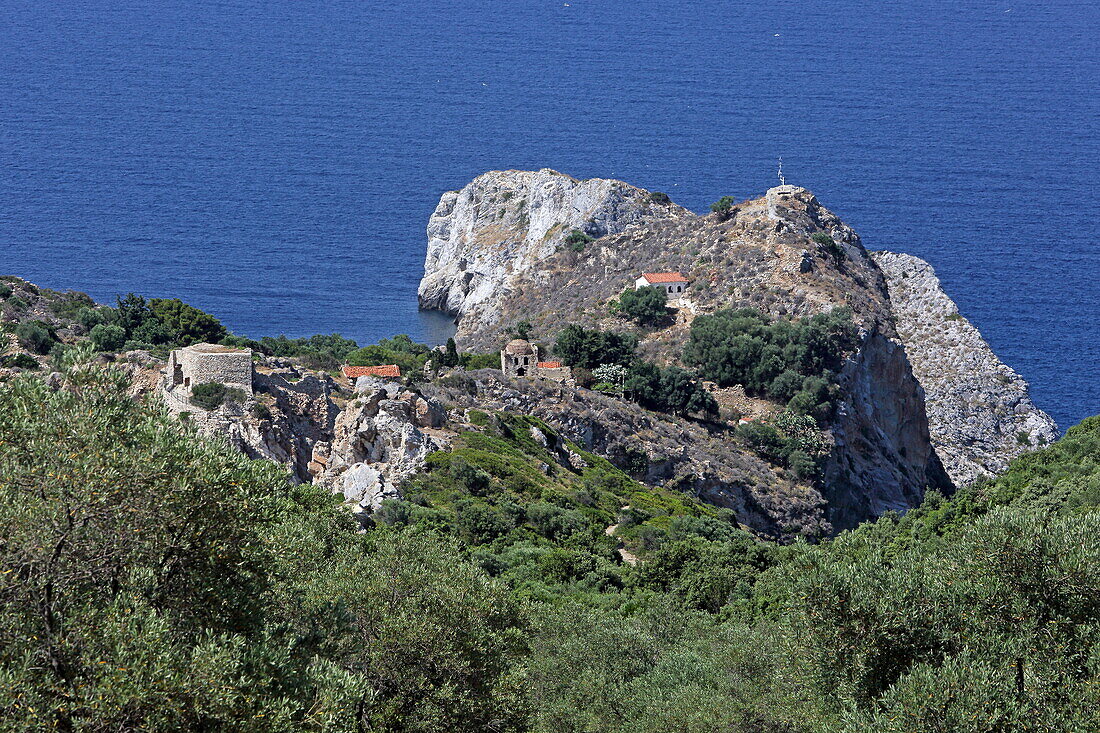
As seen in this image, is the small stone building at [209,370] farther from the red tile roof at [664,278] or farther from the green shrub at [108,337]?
the red tile roof at [664,278]

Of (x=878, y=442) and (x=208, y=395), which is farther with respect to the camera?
(x=878, y=442)

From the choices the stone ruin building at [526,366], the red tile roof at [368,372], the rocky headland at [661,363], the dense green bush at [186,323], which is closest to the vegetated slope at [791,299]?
the rocky headland at [661,363]

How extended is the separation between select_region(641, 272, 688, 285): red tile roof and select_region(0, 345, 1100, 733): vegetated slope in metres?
71.5

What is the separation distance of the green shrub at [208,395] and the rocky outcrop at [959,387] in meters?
71.7

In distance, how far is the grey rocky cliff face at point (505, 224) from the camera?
5246 inches

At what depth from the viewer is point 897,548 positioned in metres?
45.6

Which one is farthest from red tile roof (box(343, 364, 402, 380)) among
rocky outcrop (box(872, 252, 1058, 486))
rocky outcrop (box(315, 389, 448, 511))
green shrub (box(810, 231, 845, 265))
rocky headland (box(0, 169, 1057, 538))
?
rocky outcrop (box(872, 252, 1058, 486))

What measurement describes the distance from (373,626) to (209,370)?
95.6 ft

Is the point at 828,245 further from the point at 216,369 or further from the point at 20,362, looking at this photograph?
the point at 20,362

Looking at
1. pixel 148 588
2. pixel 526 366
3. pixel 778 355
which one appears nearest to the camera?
pixel 148 588

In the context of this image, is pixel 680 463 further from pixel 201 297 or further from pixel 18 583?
pixel 201 297

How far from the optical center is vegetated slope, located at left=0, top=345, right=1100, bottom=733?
15633mm

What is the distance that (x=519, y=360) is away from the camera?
263ft

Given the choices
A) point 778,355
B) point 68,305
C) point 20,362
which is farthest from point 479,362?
point 20,362
